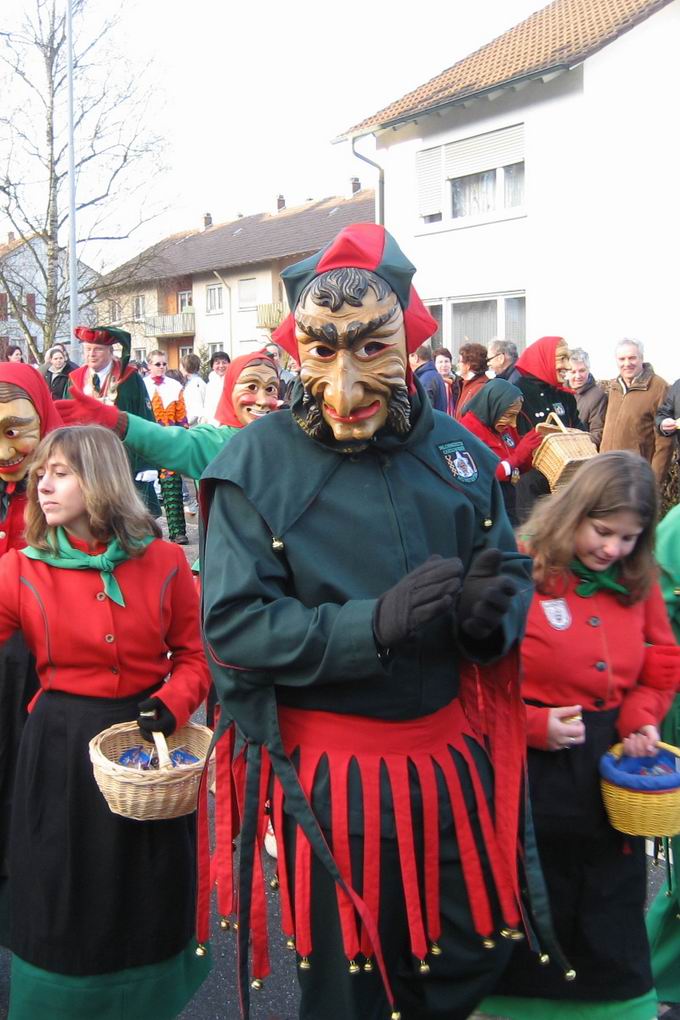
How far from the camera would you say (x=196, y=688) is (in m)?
2.83

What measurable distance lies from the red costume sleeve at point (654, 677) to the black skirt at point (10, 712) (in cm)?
178

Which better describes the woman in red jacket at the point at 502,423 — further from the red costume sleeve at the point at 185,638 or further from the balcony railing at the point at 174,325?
the balcony railing at the point at 174,325

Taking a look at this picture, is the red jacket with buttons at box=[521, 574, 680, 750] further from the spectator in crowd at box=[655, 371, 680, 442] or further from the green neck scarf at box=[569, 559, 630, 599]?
the spectator in crowd at box=[655, 371, 680, 442]

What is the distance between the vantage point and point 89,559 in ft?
9.14

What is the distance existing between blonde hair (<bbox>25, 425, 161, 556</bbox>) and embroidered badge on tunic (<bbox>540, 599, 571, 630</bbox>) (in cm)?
116

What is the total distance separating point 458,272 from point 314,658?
16.8 metres

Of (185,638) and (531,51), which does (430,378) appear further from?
(531,51)

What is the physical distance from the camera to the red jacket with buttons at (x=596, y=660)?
8.79 feet

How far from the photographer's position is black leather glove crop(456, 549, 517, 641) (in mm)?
1937

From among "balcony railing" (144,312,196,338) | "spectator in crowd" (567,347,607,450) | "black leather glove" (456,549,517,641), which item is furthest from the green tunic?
"balcony railing" (144,312,196,338)

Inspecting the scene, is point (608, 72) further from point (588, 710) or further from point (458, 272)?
point (588, 710)

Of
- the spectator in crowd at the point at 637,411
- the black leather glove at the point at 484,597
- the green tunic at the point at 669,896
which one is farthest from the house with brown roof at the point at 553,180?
the black leather glove at the point at 484,597

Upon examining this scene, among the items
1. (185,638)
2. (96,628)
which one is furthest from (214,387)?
(96,628)

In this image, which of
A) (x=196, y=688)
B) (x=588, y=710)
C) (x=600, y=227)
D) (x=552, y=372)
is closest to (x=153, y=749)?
(x=196, y=688)
